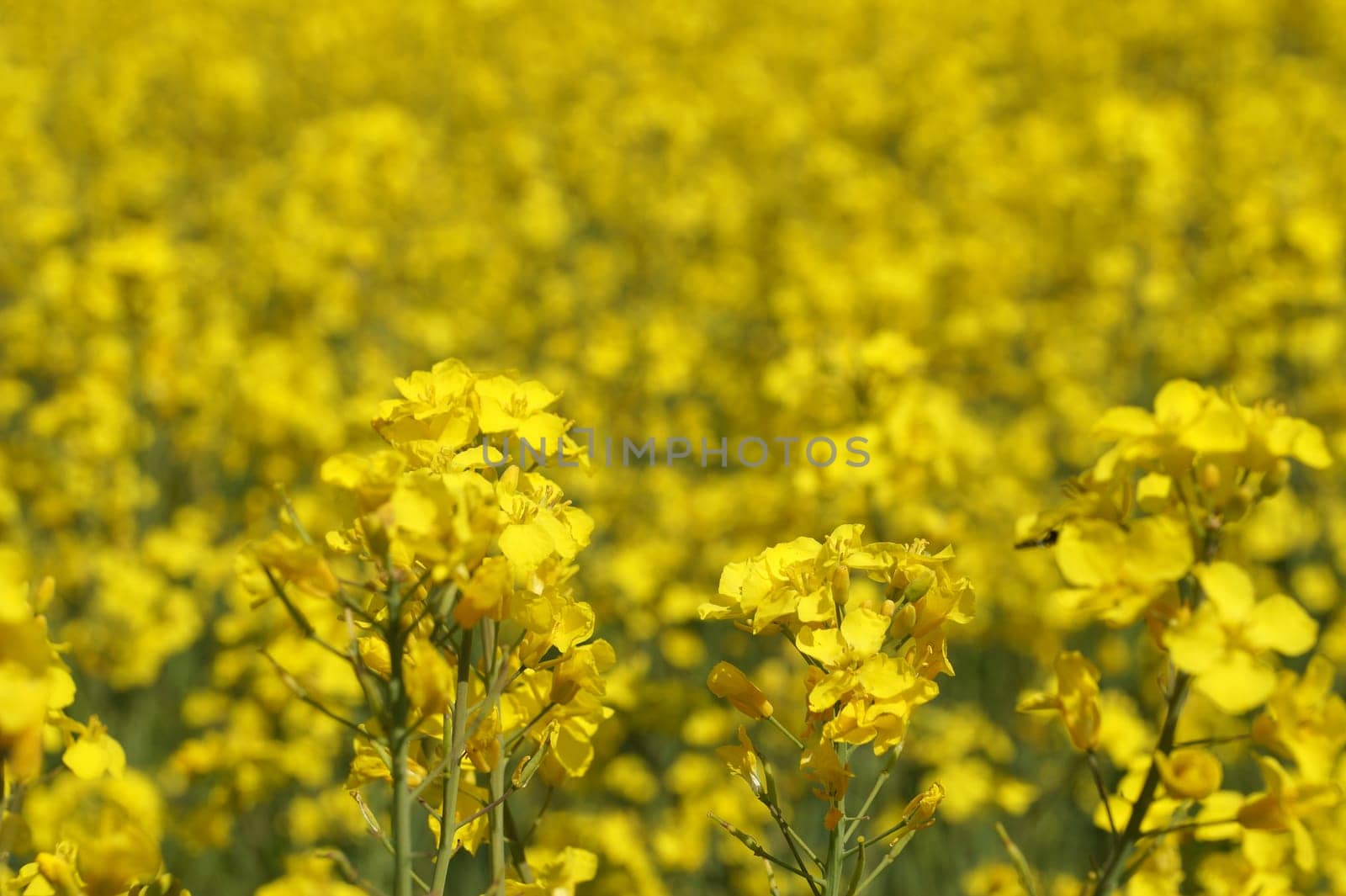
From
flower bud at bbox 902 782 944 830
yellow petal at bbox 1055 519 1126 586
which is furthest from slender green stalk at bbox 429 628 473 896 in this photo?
yellow petal at bbox 1055 519 1126 586

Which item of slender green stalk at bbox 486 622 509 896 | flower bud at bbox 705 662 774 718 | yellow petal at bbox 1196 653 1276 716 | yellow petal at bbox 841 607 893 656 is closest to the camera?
yellow petal at bbox 1196 653 1276 716

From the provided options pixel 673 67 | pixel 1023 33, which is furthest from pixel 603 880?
pixel 1023 33

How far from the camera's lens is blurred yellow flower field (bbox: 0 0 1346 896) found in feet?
4.75

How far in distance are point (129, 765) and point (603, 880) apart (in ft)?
6.02

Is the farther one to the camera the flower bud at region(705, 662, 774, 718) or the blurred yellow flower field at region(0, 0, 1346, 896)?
the flower bud at region(705, 662, 774, 718)

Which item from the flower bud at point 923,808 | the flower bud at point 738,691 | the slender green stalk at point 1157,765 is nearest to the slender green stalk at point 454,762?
the flower bud at point 738,691

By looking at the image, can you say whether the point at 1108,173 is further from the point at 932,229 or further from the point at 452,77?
the point at 452,77

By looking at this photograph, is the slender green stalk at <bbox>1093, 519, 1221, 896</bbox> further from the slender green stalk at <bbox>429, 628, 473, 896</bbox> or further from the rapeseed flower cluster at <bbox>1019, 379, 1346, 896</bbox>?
the slender green stalk at <bbox>429, 628, 473, 896</bbox>

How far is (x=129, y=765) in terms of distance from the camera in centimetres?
391

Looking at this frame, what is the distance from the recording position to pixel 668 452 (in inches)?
211

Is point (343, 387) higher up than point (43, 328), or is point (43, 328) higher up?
point (43, 328)

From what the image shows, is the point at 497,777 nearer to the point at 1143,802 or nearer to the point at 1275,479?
the point at 1143,802

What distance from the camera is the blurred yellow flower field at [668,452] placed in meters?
1.45

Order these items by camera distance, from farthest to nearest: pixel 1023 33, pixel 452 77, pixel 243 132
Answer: pixel 1023 33
pixel 452 77
pixel 243 132
